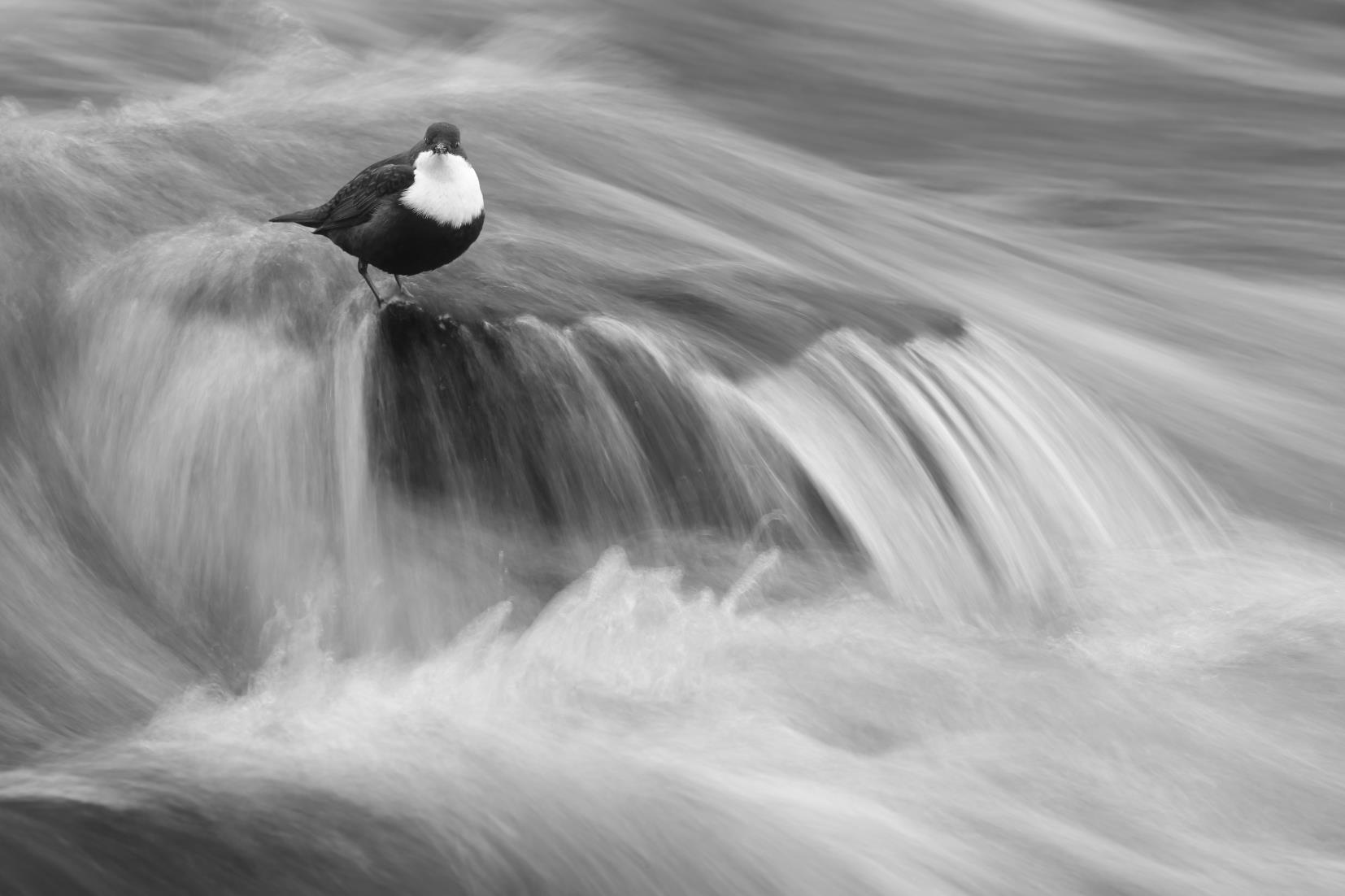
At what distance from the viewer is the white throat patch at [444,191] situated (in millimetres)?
4621

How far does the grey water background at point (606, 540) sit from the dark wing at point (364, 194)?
237mm

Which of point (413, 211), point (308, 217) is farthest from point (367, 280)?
point (413, 211)

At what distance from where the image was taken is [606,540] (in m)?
4.63

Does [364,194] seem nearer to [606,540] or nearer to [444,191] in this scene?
[444,191]

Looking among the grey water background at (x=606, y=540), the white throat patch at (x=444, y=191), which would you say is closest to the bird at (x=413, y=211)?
the white throat patch at (x=444, y=191)

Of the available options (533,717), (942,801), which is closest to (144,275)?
(533,717)

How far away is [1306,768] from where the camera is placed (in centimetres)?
462

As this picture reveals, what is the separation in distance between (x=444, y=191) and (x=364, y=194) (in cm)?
25

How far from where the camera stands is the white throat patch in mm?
4621

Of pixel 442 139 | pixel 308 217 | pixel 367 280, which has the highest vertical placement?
pixel 442 139

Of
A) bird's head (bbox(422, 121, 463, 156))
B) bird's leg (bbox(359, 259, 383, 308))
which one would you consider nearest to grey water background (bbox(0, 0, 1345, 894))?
bird's leg (bbox(359, 259, 383, 308))

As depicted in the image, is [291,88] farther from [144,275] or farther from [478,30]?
[144,275]

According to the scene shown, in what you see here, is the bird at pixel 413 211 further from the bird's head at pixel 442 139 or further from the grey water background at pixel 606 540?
the grey water background at pixel 606 540

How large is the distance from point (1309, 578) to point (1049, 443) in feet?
2.93
